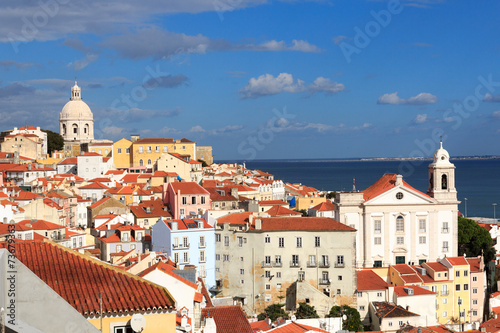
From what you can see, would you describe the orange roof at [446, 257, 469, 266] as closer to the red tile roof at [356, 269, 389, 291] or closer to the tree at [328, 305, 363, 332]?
the red tile roof at [356, 269, 389, 291]

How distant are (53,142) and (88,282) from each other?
7781 cm

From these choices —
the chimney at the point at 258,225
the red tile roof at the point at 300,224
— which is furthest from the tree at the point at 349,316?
the chimney at the point at 258,225

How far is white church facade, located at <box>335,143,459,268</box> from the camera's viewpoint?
42.4 metres

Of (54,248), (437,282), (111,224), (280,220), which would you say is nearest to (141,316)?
(54,248)

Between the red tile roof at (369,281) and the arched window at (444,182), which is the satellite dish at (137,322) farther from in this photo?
the arched window at (444,182)

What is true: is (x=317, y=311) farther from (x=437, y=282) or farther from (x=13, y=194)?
(x=13, y=194)

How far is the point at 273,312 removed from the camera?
32062 millimetres

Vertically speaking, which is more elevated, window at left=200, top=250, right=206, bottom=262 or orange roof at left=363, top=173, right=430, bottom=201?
orange roof at left=363, top=173, right=430, bottom=201

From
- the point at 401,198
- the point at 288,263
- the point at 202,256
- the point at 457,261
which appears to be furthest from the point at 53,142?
the point at 457,261

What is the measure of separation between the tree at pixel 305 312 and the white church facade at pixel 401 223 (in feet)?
37.2

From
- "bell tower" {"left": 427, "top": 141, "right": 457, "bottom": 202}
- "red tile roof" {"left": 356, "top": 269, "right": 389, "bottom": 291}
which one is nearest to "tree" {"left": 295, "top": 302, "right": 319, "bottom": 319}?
"red tile roof" {"left": 356, "top": 269, "right": 389, "bottom": 291}

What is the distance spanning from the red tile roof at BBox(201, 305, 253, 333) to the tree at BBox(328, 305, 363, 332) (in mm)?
10726

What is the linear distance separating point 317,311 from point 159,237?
31.3 ft

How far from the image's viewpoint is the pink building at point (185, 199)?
46.8 meters
